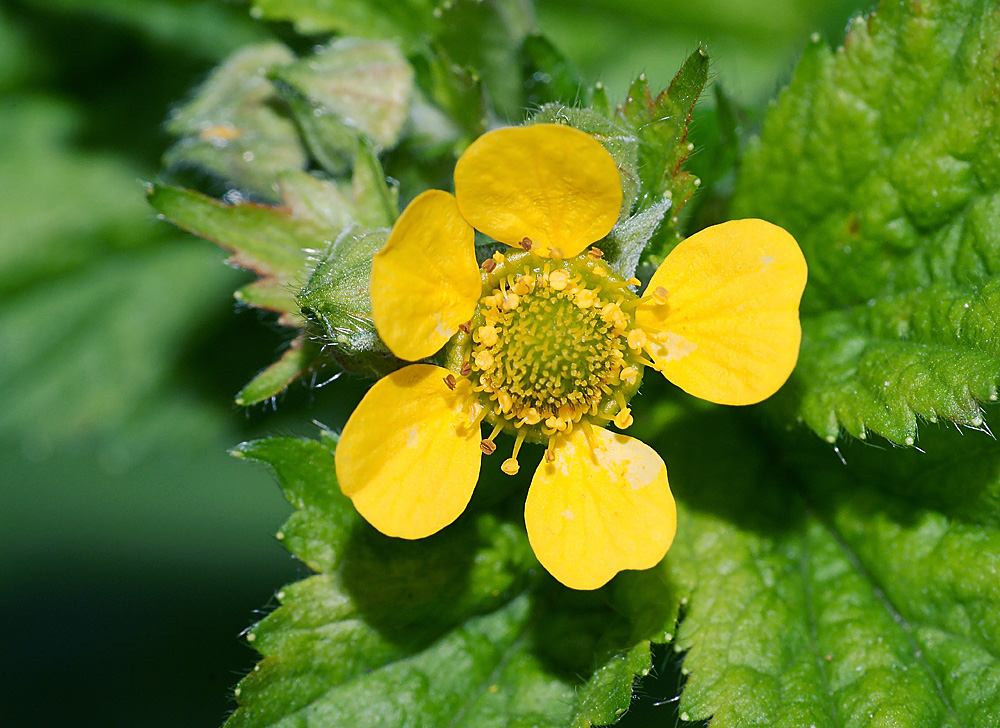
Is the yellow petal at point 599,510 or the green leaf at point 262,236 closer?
the yellow petal at point 599,510

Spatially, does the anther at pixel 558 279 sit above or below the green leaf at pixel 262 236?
above

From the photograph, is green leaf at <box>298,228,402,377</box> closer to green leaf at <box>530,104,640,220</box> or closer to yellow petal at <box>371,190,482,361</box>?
yellow petal at <box>371,190,482,361</box>

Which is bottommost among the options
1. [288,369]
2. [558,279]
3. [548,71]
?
[288,369]

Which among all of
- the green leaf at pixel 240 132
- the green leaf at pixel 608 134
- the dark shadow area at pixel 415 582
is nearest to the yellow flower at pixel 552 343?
the green leaf at pixel 608 134

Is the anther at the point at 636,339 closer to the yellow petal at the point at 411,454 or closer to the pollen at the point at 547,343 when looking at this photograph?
the pollen at the point at 547,343

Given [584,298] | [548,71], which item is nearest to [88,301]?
[548,71]

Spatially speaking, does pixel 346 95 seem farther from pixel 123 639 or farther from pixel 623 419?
pixel 123 639

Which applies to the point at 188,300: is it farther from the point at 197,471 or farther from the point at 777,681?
the point at 777,681
